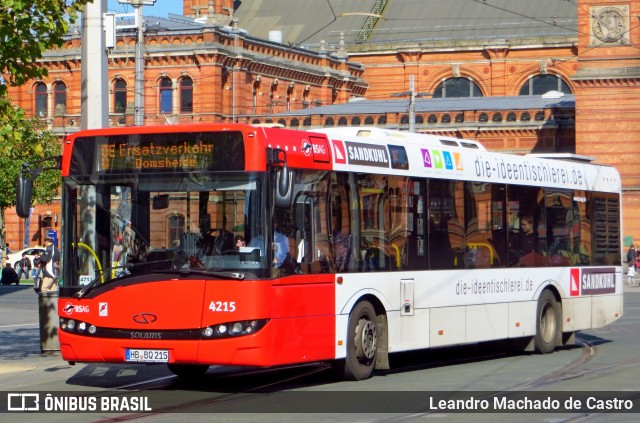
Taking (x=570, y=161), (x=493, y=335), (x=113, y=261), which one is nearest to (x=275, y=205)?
(x=113, y=261)

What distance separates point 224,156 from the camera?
13.7m

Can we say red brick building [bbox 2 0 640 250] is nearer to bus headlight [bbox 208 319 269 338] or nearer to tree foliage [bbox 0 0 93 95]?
tree foliage [bbox 0 0 93 95]

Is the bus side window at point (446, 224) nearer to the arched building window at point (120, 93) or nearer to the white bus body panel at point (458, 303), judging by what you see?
the white bus body panel at point (458, 303)

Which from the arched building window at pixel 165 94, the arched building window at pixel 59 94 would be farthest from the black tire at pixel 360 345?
the arched building window at pixel 59 94

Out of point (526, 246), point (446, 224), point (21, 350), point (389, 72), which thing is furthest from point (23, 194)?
point (389, 72)

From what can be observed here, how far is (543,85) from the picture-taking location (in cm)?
7819

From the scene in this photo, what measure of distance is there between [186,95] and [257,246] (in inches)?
2178

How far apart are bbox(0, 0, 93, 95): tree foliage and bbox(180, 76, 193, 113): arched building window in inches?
2061

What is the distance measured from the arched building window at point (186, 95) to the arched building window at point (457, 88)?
17.5 metres

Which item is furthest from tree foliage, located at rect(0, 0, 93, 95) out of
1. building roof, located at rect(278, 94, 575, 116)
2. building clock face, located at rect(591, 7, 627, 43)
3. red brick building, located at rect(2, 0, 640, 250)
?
building roof, located at rect(278, 94, 575, 116)

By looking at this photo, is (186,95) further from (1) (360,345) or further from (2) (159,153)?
(2) (159,153)

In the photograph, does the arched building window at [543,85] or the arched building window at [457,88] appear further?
the arched building window at [457,88]

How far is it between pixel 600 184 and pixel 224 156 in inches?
352

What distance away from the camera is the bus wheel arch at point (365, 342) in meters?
14.9
